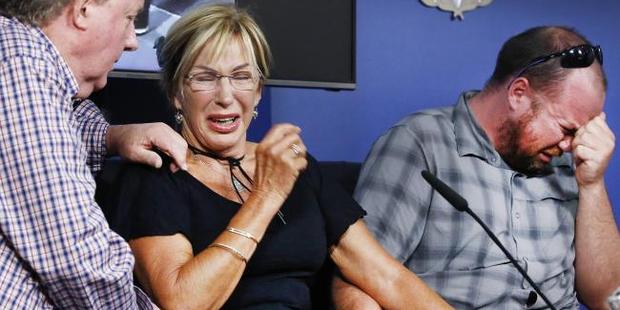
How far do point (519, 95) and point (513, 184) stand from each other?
22 cm

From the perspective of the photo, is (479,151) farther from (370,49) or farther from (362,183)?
(370,49)

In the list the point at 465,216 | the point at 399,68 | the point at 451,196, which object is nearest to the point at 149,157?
the point at 451,196

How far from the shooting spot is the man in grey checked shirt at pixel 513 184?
1.87 meters

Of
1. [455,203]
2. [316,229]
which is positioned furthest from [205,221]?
[455,203]

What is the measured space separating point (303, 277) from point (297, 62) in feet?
2.22

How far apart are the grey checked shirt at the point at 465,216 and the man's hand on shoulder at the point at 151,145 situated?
1.55ft

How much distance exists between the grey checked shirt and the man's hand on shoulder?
47 centimetres

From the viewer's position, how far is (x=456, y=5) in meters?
2.59

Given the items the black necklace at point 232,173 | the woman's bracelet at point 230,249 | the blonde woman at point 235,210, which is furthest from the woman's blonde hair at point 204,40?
the woman's bracelet at point 230,249

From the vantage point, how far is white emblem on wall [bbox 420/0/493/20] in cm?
257

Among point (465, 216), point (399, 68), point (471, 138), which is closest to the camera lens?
point (465, 216)

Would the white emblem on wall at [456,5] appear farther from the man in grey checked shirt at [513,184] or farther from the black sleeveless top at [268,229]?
the black sleeveless top at [268,229]

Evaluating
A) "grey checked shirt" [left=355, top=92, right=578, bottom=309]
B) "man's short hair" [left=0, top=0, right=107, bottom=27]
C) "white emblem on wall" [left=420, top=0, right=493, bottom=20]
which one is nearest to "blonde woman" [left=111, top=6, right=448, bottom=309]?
"grey checked shirt" [left=355, top=92, right=578, bottom=309]

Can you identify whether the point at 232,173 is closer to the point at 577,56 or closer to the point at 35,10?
the point at 35,10
